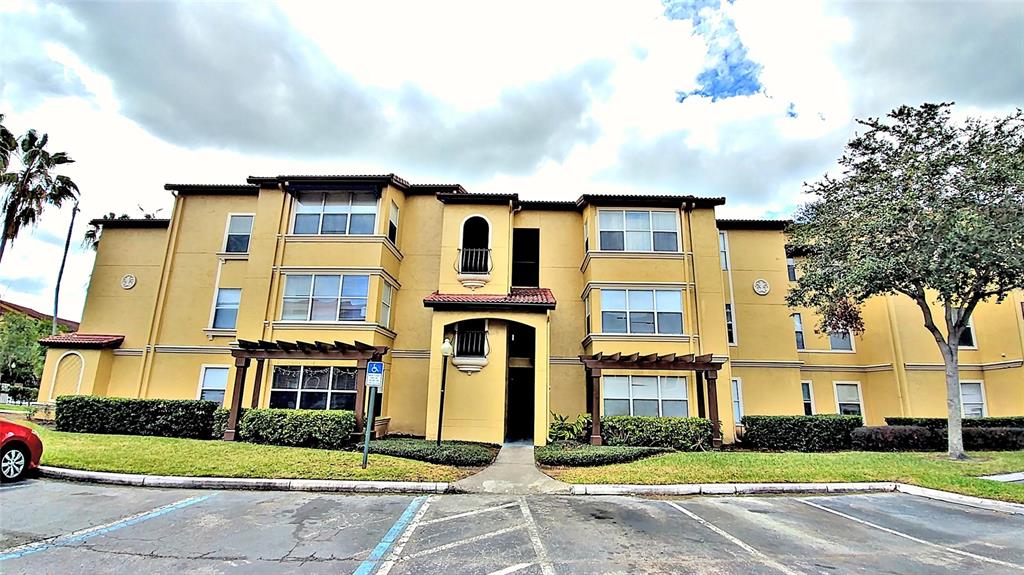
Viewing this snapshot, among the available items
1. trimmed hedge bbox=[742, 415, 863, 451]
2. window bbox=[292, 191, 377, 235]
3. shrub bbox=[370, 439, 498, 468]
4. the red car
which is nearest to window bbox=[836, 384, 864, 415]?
trimmed hedge bbox=[742, 415, 863, 451]

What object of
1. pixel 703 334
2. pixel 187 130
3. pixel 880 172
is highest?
pixel 187 130

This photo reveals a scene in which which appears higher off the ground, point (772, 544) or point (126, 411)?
point (126, 411)

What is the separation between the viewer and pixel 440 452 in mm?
11789

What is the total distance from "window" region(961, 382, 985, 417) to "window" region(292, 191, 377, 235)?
2358 cm

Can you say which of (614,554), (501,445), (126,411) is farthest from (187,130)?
(614,554)

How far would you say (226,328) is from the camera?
17.6 metres

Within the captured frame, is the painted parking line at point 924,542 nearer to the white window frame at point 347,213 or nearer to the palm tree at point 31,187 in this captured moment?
the white window frame at point 347,213

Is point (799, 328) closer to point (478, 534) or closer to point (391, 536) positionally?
point (478, 534)

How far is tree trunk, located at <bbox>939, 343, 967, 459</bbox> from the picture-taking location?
12.8 metres

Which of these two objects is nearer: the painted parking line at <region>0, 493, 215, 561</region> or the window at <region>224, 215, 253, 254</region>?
the painted parking line at <region>0, 493, 215, 561</region>

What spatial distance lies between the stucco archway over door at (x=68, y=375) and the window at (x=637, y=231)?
19.8m

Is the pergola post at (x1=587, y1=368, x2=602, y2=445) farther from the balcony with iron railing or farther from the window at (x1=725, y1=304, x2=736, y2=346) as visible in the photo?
the window at (x1=725, y1=304, x2=736, y2=346)

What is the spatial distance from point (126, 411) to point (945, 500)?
21.7m

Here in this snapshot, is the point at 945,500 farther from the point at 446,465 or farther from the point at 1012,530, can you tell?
the point at 446,465
